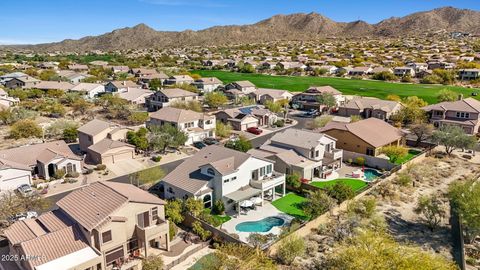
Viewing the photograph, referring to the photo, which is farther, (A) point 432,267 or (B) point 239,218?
(B) point 239,218

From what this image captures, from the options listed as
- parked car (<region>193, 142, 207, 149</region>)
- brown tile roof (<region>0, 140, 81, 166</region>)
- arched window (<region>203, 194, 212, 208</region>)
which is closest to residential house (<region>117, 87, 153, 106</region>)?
parked car (<region>193, 142, 207, 149</region>)

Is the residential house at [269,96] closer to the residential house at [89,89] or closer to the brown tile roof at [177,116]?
the brown tile roof at [177,116]

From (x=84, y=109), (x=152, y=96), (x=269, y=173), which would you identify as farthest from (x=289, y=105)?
(x=269, y=173)

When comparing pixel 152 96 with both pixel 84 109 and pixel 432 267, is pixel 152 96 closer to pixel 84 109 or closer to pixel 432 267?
pixel 84 109

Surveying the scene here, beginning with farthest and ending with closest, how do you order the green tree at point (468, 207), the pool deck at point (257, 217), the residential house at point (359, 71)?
the residential house at point (359, 71) → the pool deck at point (257, 217) → the green tree at point (468, 207)

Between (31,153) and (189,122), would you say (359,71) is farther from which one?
(31,153)

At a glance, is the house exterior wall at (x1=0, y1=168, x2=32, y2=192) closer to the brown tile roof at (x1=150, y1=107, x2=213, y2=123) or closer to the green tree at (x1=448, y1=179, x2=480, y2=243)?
the brown tile roof at (x1=150, y1=107, x2=213, y2=123)

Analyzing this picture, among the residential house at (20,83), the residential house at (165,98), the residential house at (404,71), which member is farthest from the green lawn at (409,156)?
the residential house at (20,83)
